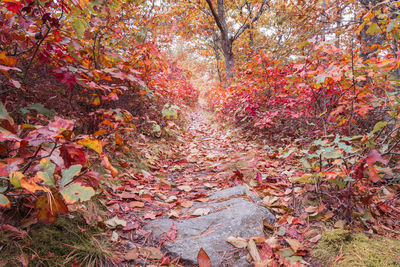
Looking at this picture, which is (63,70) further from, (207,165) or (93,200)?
(207,165)

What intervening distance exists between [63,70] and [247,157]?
8.20ft

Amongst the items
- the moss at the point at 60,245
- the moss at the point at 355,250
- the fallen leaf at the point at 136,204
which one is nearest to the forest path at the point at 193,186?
the fallen leaf at the point at 136,204

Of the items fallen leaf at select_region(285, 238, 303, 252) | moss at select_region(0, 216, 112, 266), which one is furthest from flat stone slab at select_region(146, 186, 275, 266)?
moss at select_region(0, 216, 112, 266)

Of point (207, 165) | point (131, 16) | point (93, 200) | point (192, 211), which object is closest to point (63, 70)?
point (93, 200)

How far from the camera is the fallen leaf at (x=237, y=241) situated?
4.39ft

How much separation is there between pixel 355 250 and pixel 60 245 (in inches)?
65.6

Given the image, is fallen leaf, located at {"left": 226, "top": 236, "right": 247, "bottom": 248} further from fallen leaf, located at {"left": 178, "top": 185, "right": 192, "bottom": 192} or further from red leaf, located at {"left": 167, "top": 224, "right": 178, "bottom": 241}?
fallen leaf, located at {"left": 178, "top": 185, "right": 192, "bottom": 192}

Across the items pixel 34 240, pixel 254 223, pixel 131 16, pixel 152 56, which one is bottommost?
pixel 254 223

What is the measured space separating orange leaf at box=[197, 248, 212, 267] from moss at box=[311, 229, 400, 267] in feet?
2.10

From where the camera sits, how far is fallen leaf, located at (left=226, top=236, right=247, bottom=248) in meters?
1.34

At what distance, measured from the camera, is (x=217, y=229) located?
1.52 metres

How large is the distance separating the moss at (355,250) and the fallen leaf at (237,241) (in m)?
0.42

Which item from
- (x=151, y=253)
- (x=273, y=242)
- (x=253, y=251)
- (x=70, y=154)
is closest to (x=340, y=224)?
(x=273, y=242)

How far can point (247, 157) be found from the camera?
3180mm
